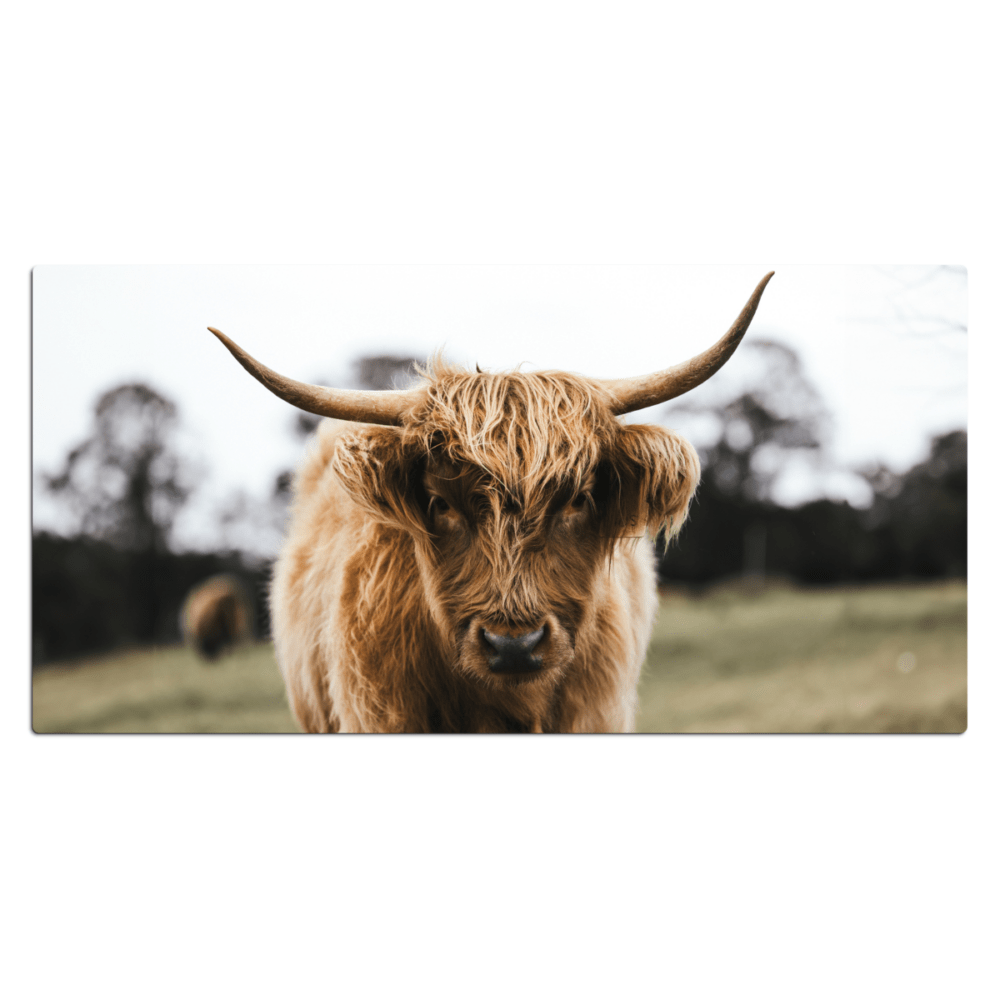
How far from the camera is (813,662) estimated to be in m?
3.10

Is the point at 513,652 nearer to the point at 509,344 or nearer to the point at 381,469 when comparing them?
the point at 381,469

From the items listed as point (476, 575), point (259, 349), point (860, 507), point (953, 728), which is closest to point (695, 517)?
point (860, 507)

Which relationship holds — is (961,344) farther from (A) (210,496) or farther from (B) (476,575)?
(A) (210,496)

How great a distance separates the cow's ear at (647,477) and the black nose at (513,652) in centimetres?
44

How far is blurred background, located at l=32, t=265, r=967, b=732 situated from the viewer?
2994 millimetres

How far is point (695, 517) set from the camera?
303 centimetres

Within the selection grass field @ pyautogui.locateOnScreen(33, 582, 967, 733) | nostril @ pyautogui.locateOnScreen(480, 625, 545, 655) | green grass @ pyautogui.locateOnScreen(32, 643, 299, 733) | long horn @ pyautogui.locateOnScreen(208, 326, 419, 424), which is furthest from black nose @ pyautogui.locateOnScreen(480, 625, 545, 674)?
green grass @ pyautogui.locateOnScreen(32, 643, 299, 733)

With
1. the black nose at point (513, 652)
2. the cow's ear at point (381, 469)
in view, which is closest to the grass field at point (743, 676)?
the black nose at point (513, 652)

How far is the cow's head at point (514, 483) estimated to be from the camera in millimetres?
2311

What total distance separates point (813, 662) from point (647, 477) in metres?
1.19

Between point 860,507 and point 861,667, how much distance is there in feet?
1.94

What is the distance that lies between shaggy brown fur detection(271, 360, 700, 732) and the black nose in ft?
0.06

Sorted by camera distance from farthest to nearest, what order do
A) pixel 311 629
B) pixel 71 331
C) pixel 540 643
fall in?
pixel 71 331 → pixel 311 629 → pixel 540 643

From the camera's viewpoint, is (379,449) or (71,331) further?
(71,331)
